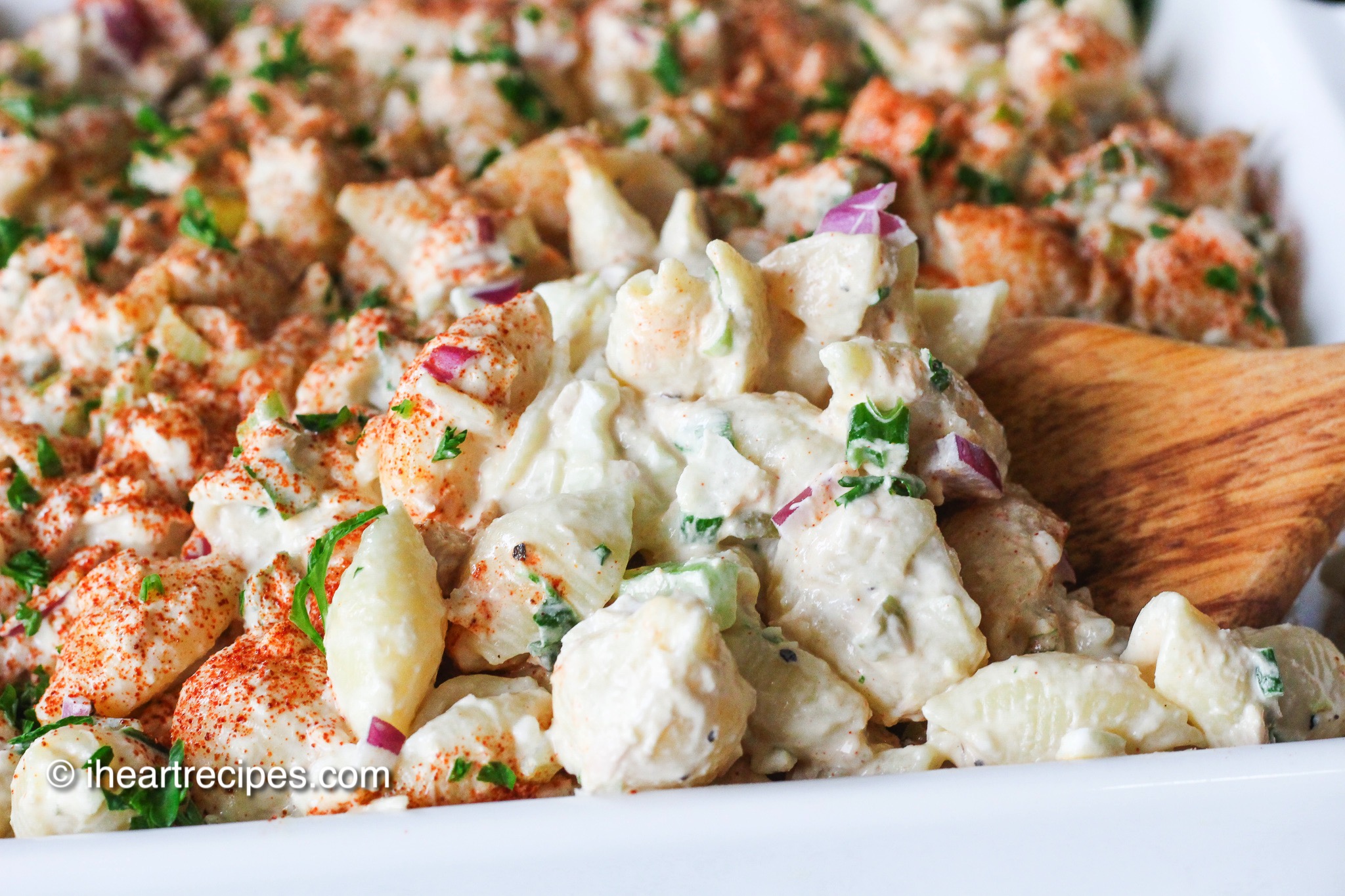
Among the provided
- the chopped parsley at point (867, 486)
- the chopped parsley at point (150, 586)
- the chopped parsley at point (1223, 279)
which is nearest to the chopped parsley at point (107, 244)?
the chopped parsley at point (150, 586)

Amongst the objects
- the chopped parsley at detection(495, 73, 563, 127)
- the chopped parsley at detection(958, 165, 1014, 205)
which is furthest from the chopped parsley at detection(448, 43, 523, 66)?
the chopped parsley at detection(958, 165, 1014, 205)

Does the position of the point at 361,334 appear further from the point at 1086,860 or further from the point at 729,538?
the point at 1086,860

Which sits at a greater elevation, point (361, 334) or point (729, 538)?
point (361, 334)

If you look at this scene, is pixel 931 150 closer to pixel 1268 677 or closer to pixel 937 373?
pixel 937 373

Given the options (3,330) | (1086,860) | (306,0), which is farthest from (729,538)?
(306,0)

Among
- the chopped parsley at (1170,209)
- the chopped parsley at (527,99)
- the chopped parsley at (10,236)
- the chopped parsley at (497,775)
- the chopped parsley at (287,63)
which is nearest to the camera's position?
the chopped parsley at (497,775)

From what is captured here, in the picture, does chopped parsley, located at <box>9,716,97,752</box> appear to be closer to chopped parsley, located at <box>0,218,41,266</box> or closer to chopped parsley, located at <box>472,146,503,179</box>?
chopped parsley, located at <box>0,218,41,266</box>

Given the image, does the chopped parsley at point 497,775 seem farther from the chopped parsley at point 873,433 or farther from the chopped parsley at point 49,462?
the chopped parsley at point 49,462
